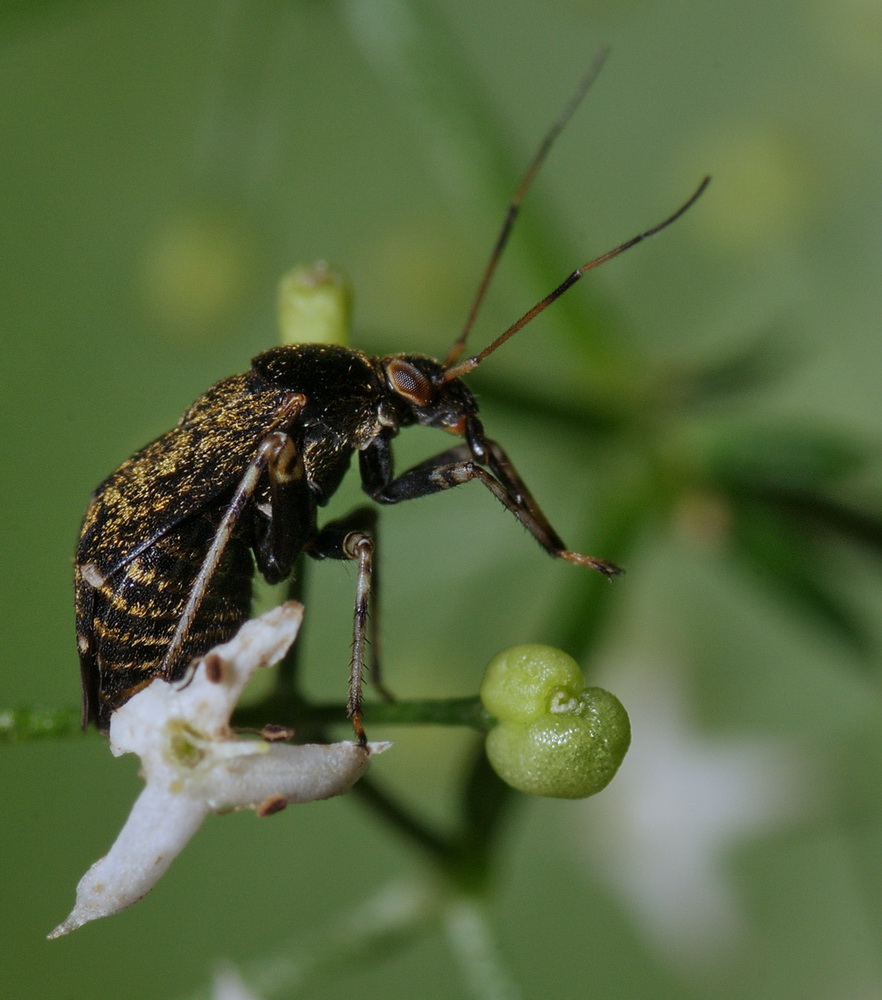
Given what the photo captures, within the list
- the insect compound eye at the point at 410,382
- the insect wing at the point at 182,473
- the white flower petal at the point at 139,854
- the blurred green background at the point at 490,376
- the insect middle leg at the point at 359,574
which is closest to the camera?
the white flower petal at the point at 139,854

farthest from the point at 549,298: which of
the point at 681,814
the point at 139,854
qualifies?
the point at 681,814

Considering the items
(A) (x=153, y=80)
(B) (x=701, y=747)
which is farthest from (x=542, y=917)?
(A) (x=153, y=80)

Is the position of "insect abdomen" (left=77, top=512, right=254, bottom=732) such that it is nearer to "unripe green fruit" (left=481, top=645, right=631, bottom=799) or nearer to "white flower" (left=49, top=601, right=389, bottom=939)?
"white flower" (left=49, top=601, right=389, bottom=939)

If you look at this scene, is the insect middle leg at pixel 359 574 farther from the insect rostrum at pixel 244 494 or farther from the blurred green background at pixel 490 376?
the blurred green background at pixel 490 376

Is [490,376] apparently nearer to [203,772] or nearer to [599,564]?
[599,564]

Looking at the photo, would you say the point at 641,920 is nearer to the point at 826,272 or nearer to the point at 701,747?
the point at 701,747

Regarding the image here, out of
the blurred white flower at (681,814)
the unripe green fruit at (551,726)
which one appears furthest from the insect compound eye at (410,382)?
the blurred white flower at (681,814)

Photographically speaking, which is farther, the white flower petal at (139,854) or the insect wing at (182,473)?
the insect wing at (182,473)
